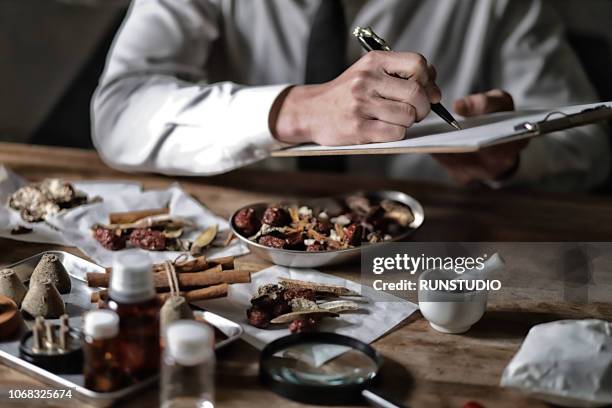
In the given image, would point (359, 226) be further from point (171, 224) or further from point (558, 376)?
point (558, 376)

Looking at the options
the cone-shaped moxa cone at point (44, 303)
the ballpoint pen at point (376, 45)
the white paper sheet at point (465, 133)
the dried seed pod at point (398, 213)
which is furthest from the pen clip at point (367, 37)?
the cone-shaped moxa cone at point (44, 303)

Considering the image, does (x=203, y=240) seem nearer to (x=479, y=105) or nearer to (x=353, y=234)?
(x=353, y=234)

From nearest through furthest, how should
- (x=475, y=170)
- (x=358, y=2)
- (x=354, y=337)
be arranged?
1. (x=354, y=337)
2. (x=475, y=170)
3. (x=358, y=2)

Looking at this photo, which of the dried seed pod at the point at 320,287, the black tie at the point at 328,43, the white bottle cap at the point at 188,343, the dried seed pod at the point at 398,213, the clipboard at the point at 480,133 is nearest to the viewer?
the white bottle cap at the point at 188,343

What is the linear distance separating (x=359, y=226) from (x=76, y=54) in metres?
2.15

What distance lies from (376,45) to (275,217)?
33 cm

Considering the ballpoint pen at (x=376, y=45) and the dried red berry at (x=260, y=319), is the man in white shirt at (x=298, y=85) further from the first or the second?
the dried red berry at (x=260, y=319)

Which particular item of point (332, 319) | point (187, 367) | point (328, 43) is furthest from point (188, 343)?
point (328, 43)

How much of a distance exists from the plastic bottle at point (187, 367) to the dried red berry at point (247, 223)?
1.49 ft

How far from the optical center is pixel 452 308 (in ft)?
3.63

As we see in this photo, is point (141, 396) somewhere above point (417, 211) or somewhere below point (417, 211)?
below

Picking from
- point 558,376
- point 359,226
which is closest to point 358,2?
point 359,226

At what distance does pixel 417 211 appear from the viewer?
4.73ft

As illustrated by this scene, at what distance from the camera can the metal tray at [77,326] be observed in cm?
95
